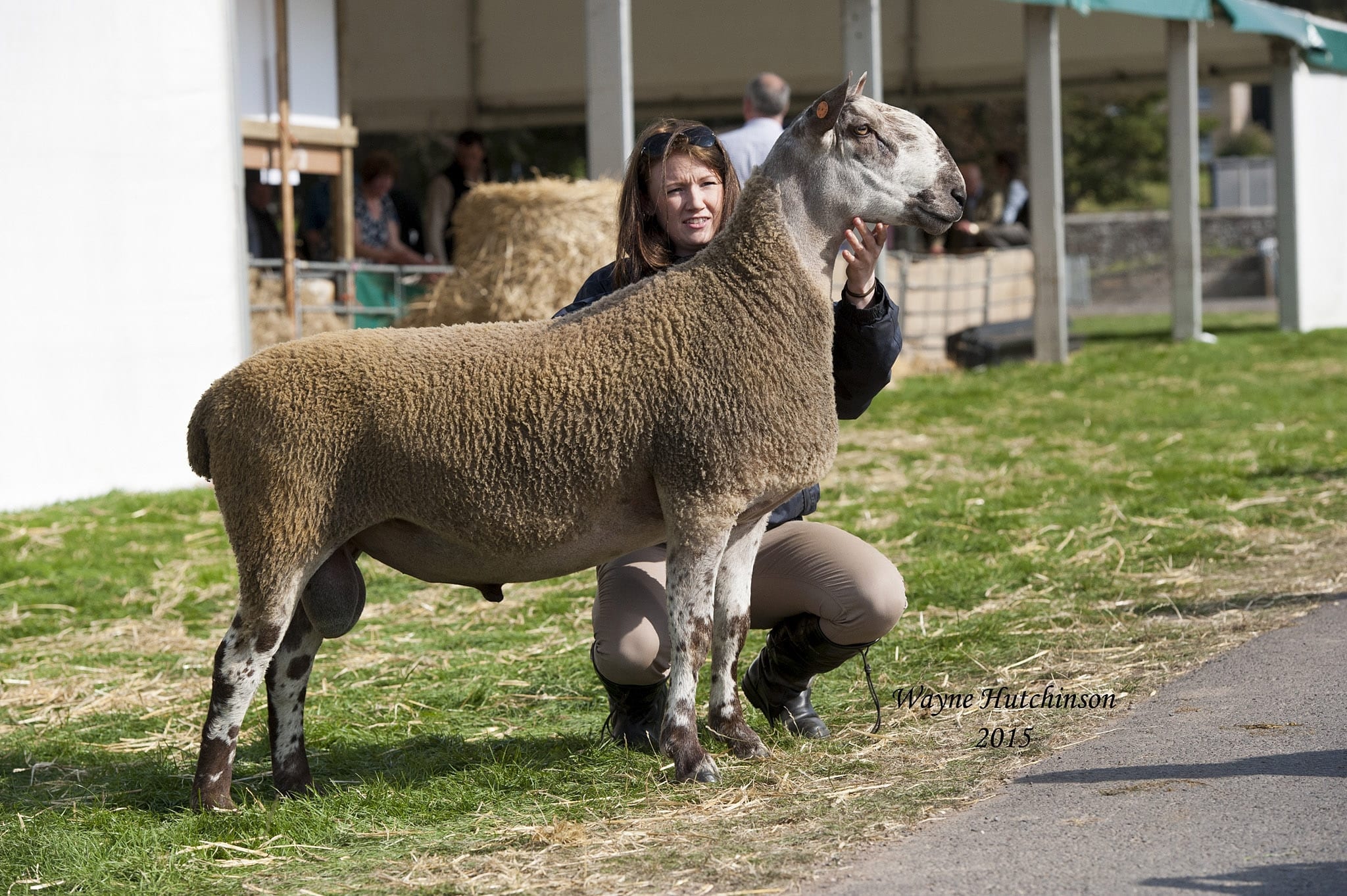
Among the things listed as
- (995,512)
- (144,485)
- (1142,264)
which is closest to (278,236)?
(144,485)

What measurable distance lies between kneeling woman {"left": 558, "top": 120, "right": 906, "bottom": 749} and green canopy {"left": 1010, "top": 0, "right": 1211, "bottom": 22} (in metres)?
9.54

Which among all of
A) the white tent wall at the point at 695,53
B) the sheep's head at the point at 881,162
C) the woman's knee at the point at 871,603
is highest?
the white tent wall at the point at 695,53

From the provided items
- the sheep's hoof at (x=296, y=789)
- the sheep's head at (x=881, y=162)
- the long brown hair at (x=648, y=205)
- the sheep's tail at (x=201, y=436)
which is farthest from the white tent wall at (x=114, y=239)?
the sheep's head at (x=881, y=162)

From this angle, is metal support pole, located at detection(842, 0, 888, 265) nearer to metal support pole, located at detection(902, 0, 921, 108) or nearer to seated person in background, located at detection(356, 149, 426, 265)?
seated person in background, located at detection(356, 149, 426, 265)

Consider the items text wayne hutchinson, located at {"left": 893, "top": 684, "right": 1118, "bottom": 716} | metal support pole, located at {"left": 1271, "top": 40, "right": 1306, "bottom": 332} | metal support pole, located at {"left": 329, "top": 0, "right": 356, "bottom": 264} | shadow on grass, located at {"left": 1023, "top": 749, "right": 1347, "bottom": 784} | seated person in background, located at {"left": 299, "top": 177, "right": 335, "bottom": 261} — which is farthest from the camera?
metal support pole, located at {"left": 1271, "top": 40, "right": 1306, "bottom": 332}

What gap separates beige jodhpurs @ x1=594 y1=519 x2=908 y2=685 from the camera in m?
4.01

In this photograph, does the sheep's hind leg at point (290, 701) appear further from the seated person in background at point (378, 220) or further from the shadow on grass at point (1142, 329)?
the shadow on grass at point (1142, 329)

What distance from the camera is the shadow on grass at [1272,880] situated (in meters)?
2.78

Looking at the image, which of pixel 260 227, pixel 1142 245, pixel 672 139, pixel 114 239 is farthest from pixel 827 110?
pixel 1142 245

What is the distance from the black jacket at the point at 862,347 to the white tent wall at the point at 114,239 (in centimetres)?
505

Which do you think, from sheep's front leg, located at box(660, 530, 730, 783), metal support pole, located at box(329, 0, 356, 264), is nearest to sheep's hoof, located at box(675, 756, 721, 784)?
sheep's front leg, located at box(660, 530, 730, 783)

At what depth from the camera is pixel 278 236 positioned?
10797 millimetres

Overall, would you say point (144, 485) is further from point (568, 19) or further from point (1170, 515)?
point (568, 19)

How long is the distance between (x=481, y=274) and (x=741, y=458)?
6812 mm
